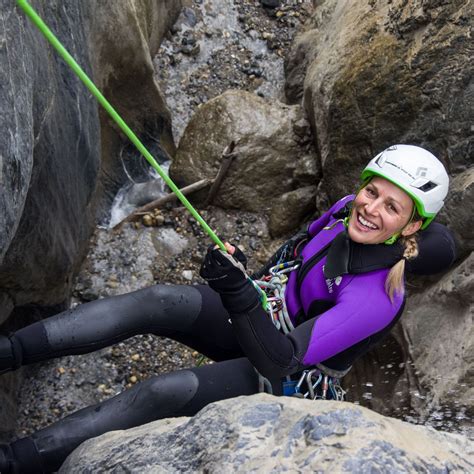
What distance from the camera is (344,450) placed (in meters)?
2.07

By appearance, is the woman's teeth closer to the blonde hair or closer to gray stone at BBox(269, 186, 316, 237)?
the blonde hair

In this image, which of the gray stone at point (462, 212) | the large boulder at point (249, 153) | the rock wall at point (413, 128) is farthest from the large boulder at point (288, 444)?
the large boulder at point (249, 153)

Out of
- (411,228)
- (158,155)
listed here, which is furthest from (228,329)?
(158,155)

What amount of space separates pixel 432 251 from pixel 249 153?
3.07 metres

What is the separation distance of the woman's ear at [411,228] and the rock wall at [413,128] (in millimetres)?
1075

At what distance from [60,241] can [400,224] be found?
2.23m

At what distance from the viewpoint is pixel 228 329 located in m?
3.61

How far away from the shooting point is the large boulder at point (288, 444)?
207 centimetres

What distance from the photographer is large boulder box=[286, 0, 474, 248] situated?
452 centimetres

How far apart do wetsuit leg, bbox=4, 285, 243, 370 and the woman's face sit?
0.96 metres

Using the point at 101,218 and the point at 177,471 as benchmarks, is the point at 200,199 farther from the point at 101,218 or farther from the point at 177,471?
the point at 177,471

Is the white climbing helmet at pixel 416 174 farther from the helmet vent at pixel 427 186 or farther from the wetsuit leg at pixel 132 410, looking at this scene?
the wetsuit leg at pixel 132 410

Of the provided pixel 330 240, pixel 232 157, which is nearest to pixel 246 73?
pixel 232 157

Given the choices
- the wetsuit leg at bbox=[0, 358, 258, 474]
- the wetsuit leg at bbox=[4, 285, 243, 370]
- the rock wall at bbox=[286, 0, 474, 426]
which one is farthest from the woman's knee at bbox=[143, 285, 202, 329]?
the rock wall at bbox=[286, 0, 474, 426]
